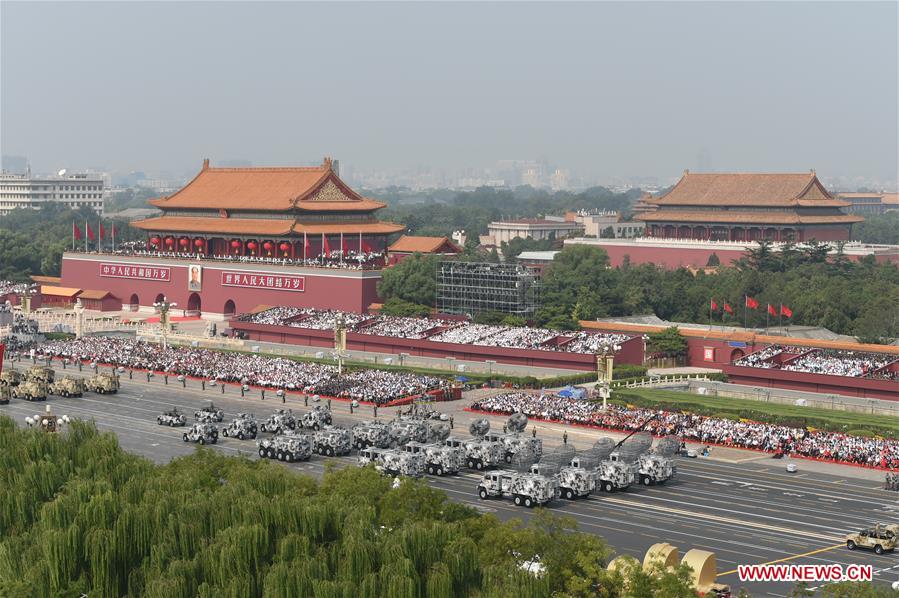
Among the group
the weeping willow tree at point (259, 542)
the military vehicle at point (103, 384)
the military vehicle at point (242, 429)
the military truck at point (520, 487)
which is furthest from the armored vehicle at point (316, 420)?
the weeping willow tree at point (259, 542)

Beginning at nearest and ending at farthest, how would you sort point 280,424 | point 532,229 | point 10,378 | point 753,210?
1. point 280,424
2. point 10,378
3. point 753,210
4. point 532,229

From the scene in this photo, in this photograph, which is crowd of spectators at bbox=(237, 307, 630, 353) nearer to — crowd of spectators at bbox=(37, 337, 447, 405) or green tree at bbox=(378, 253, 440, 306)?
green tree at bbox=(378, 253, 440, 306)

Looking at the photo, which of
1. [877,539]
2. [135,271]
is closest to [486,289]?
[135,271]

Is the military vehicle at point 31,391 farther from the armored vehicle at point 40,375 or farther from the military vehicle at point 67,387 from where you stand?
the military vehicle at point 67,387

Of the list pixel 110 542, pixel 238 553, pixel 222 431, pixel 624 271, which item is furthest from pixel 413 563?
pixel 624 271

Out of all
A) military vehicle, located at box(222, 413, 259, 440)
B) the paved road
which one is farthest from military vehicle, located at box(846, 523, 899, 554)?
military vehicle, located at box(222, 413, 259, 440)

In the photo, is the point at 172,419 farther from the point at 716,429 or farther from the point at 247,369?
the point at 716,429

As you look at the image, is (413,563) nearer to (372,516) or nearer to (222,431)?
(372,516)
